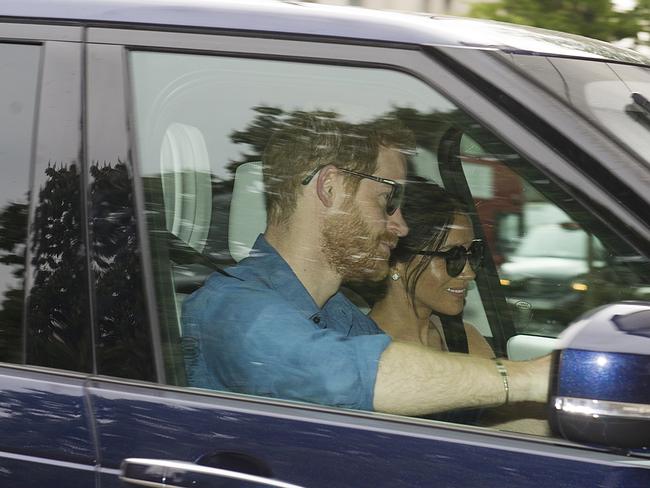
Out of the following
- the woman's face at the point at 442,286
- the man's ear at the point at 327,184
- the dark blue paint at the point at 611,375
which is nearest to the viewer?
the dark blue paint at the point at 611,375

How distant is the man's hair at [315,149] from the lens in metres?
1.96

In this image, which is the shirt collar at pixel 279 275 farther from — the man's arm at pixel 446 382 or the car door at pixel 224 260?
the man's arm at pixel 446 382

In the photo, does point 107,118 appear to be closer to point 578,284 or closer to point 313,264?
point 313,264

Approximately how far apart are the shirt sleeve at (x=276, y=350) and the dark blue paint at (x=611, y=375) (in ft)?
1.46

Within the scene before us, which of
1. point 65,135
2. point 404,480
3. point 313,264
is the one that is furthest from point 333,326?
point 65,135

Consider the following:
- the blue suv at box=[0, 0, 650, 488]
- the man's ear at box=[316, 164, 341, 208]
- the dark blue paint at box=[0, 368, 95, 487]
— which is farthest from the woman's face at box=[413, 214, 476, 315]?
the dark blue paint at box=[0, 368, 95, 487]

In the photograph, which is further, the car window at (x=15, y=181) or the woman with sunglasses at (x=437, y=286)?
the car window at (x=15, y=181)

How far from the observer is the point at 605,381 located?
4.97ft

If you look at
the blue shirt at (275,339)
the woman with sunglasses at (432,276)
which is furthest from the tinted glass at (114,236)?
the woman with sunglasses at (432,276)

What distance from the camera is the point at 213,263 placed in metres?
2.06

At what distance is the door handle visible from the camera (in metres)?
1.77

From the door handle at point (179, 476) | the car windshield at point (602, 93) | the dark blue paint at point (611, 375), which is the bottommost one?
the door handle at point (179, 476)

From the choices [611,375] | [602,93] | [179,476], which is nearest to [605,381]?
[611,375]

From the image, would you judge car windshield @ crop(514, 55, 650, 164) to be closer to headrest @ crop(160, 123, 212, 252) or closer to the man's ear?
the man's ear
